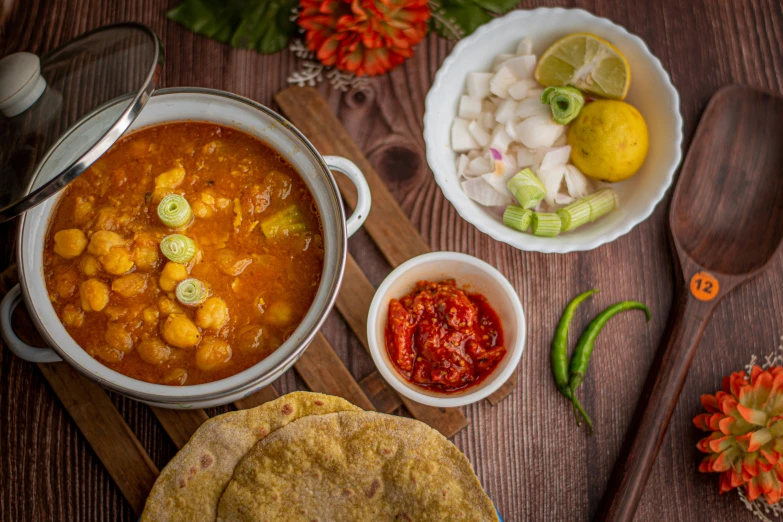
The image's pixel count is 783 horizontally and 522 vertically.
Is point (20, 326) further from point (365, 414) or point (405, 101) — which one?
point (405, 101)

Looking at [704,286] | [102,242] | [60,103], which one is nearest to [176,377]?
[102,242]

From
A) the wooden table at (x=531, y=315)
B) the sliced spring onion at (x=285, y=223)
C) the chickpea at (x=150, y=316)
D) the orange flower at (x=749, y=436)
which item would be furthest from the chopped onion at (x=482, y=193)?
the chickpea at (x=150, y=316)

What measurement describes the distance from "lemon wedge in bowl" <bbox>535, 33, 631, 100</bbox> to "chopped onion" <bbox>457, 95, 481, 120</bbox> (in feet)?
1.12

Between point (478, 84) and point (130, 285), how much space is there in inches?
78.2

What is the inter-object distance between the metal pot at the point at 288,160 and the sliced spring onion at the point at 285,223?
0.40ft

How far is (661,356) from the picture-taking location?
3.19 m

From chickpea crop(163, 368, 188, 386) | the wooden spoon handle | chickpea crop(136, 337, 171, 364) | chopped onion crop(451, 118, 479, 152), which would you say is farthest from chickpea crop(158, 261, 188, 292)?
the wooden spoon handle

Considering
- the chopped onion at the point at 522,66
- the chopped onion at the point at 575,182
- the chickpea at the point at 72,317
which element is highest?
the chopped onion at the point at 522,66

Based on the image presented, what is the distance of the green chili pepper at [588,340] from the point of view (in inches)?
123

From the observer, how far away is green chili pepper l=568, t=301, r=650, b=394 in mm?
3135

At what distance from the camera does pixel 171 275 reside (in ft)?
8.77

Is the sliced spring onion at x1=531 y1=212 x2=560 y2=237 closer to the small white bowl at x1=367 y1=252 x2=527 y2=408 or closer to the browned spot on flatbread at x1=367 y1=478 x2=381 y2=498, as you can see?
the small white bowl at x1=367 y1=252 x2=527 y2=408

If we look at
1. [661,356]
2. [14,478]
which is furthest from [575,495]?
[14,478]

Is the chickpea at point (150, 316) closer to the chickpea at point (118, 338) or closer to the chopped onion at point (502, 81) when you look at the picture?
the chickpea at point (118, 338)
